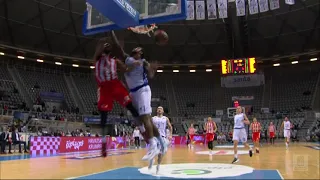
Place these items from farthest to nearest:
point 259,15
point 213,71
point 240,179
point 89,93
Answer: point 213,71
point 89,93
point 259,15
point 240,179

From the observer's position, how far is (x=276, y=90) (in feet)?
131

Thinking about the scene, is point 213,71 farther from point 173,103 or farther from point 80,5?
point 80,5

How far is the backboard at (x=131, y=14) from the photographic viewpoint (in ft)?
A: 29.0

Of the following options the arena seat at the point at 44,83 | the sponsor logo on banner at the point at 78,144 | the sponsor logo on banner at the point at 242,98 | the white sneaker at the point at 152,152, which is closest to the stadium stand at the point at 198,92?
the arena seat at the point at 44,83

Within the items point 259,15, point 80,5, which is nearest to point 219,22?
point 259,15

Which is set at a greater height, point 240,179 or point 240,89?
point 240,89

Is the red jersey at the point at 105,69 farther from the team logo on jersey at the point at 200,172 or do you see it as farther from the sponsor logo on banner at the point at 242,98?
the sponsor logo on banner at the point at 242,98

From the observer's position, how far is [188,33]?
124 ft

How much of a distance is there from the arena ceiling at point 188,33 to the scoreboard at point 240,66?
401cm

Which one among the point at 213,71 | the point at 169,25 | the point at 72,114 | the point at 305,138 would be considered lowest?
the point at 305,138

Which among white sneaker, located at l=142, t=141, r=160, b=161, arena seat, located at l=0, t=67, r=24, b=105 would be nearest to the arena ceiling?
arena seat, located at l=0, t=67, r=24, b=105

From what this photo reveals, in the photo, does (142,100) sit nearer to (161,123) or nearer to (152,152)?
(152,152)

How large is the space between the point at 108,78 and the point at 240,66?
28.0 metres

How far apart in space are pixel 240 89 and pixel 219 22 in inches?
373
